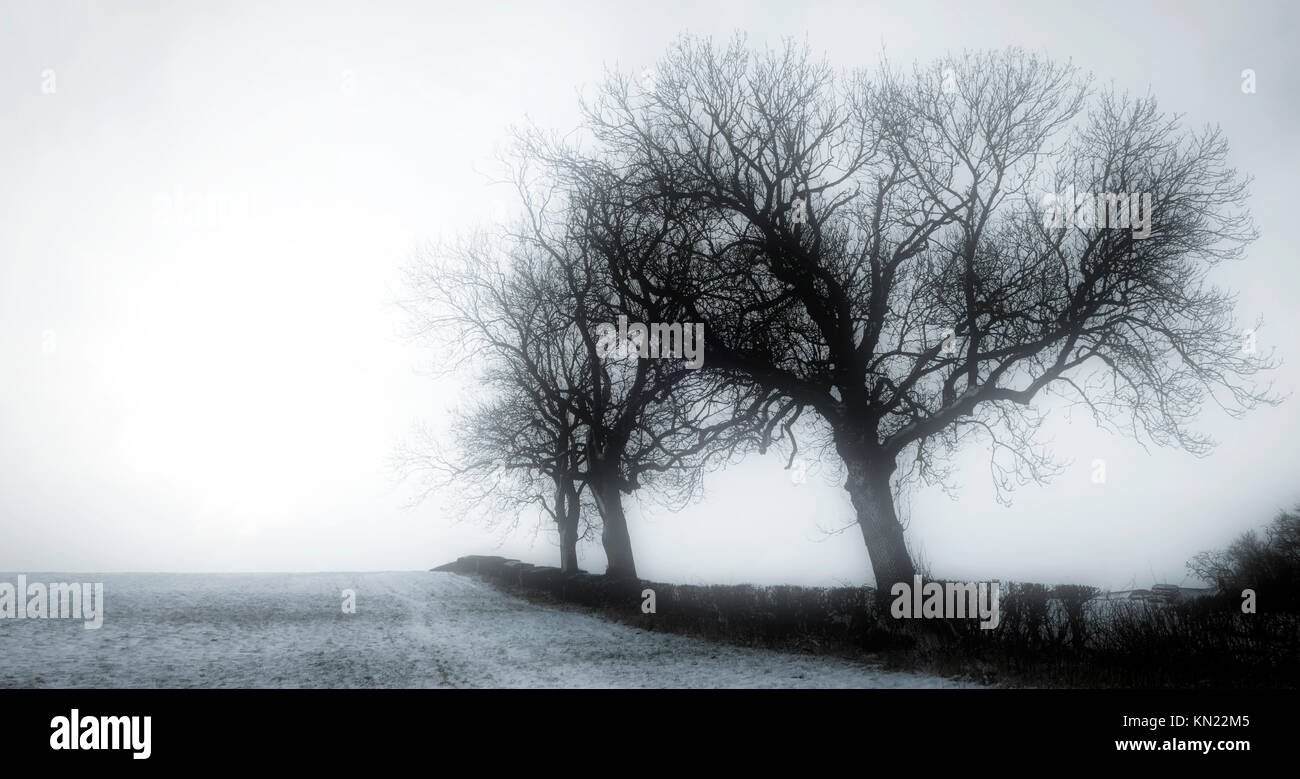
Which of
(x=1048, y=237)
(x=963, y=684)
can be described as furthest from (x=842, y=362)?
(x=963, y=684)

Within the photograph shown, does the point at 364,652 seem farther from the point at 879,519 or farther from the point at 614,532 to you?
the point at 614,532

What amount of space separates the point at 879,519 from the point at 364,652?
360 inches

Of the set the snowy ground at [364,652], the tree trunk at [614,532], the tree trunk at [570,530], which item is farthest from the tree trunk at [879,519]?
the tree trunk at [570,530]

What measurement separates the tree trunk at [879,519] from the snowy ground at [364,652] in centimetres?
233

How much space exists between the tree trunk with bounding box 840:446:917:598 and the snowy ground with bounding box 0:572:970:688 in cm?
233

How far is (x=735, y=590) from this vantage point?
14.9 metres

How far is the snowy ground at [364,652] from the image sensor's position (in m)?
9.25

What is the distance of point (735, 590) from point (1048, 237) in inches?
351

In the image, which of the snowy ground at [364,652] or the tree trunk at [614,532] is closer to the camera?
the snowy ground at [364,652]

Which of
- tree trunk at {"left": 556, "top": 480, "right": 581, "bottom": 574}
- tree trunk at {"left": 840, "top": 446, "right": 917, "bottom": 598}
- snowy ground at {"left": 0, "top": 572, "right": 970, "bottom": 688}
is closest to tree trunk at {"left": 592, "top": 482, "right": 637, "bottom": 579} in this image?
snowy ground at {"left": 0, "top": 572, "right": 970, "bottom": 688}

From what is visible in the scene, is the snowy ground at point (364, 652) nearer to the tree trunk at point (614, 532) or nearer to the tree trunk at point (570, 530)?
the tree trunk at point (614, 532)

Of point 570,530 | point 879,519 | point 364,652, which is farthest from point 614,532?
point 364,652

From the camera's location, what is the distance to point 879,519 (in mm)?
13203
